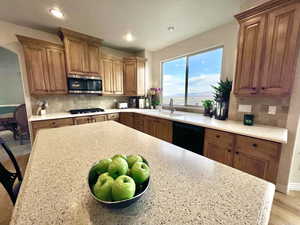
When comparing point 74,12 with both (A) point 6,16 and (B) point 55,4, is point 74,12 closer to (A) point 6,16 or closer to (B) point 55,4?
(B) point 55,4

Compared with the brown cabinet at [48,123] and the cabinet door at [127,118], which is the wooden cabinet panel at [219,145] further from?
the brown cabinet at [48,123]

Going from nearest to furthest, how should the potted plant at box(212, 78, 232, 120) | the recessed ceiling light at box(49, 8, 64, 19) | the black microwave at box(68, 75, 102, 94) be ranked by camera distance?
the recessed ceiling light at box(49, 8, 64, 19), the potted plant at box(212, 78, 232, 120), the black microwave at box(68, 75, 102, 94)

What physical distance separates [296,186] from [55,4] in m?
4.24

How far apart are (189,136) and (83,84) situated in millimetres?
2595

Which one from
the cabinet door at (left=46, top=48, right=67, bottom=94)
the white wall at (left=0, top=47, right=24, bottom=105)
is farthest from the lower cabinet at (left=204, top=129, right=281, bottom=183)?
the white wall at (left=0, top=47, right=24, bottom=105)

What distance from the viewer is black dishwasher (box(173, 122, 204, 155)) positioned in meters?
2.05

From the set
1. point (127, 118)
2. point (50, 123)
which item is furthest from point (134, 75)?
point (50, 123)

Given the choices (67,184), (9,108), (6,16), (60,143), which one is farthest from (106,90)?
(9,108)

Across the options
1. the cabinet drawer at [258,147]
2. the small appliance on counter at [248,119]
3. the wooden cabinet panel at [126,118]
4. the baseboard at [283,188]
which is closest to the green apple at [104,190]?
the cabinet drawer at [258,147]

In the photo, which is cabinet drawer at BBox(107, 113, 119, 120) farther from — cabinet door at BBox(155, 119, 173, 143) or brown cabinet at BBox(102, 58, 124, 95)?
cabinet door at BBox(155, 119, 173, 143)

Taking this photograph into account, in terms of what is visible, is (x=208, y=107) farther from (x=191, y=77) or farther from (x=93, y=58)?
(x=93, y=58)

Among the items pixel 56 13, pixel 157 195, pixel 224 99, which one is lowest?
pixel 157 195

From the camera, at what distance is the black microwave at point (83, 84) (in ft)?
9.31

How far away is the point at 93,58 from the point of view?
3.05m
